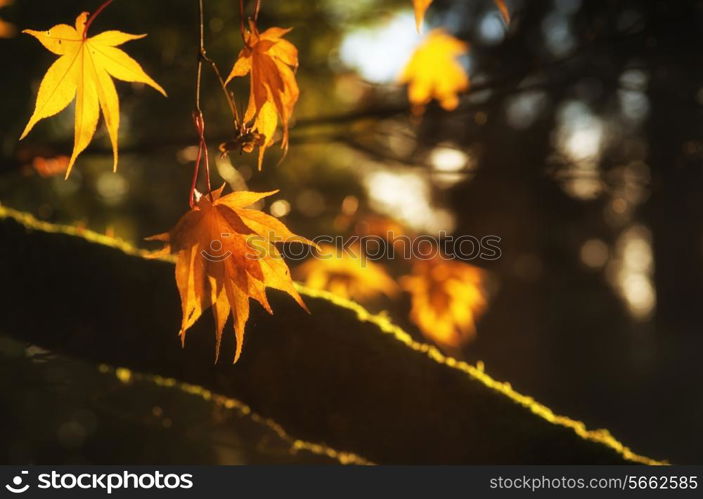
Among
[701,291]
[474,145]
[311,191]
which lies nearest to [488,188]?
[701,291]

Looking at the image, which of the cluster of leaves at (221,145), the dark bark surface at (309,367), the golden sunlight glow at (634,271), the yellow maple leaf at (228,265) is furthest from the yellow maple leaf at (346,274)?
the golden sunlight glow at (634,271)

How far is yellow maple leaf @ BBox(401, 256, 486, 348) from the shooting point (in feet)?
9.02

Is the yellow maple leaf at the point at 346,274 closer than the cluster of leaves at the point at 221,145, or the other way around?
the cluster of leaves at the point at 221,145

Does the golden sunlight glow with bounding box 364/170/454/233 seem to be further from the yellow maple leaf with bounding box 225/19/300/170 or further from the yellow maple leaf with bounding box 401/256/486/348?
the yellow maple leaf with bounding box 225/19/300/170

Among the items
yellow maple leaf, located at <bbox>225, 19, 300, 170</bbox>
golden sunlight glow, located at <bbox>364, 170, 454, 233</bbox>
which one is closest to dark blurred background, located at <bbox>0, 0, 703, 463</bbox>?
golden sunlight glow, located at <bbox>364, 170, 454, 233</bbox>

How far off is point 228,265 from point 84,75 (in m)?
0.34

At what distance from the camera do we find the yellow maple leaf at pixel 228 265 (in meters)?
0.86

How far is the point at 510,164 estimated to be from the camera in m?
1.98

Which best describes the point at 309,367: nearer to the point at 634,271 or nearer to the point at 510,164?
the point at 510,164

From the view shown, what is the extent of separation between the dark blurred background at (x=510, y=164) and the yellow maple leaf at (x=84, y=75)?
809 millimetres

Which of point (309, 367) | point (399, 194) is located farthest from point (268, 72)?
point (399, 194)

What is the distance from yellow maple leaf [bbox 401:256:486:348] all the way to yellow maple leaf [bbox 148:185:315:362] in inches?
74.4

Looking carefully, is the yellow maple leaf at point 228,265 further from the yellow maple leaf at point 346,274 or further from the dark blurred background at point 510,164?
the yellow maple leaf at point 346,274

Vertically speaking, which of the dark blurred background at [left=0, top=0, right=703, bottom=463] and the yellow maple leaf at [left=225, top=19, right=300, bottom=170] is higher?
the dark blurred background at [left=0, top=0, right=703, bottom=463]
